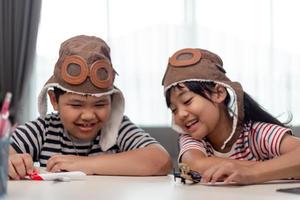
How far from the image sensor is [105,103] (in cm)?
162

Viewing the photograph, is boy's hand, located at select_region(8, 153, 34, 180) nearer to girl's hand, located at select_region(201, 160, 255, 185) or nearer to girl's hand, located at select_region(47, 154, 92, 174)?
girl's hand, located at select_region(47, 154, 92, 174)

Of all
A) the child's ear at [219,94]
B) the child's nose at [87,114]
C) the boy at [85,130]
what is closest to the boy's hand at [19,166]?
the boy at [85,130]

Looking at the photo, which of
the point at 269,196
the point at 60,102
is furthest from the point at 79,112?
the point at 269,196

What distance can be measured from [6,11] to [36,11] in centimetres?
20

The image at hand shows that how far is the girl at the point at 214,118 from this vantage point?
153cm

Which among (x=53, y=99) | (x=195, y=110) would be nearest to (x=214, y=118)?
(x=195, y=110)

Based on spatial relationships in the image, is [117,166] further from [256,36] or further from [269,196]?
[256,36]

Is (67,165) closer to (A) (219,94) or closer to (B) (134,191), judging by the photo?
(B) (134,191)

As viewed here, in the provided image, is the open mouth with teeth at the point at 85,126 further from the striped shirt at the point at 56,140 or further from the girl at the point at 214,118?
the girl at the point at 214,118

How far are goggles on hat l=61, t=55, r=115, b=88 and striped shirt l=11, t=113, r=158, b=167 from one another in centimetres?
21

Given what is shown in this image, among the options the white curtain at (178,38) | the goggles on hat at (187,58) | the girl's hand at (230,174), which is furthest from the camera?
the white curtain at (178,38)

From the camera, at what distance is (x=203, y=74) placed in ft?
5.08

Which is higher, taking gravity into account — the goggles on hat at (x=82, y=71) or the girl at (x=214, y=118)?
the goggles on hat at (x=82, y=71)

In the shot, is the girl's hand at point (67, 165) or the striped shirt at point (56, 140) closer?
the girl's hand at point (67, 165)
